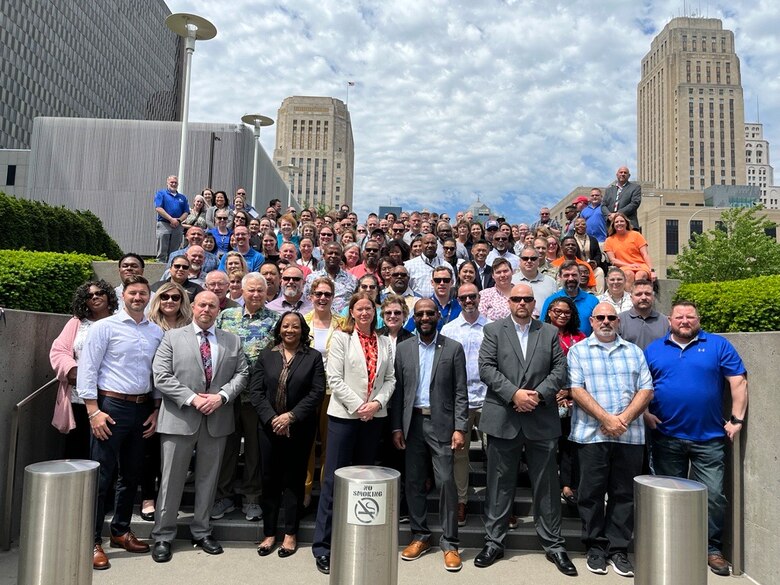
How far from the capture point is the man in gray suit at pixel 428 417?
16.4 feet

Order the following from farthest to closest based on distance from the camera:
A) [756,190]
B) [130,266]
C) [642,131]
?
[642,131]
[756,190]
[130,266]

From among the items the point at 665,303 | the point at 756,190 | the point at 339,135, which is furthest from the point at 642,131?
the point at 665,303

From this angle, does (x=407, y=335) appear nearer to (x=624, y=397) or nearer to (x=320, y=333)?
(x=320, y=333)

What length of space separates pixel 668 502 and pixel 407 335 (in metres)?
2.75

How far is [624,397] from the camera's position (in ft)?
16.1

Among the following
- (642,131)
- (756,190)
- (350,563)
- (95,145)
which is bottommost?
(350,563)

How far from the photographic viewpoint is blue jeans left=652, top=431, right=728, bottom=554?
16.3 feet

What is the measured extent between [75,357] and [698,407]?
561cm

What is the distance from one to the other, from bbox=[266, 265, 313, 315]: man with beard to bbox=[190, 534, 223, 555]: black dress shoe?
2.29m

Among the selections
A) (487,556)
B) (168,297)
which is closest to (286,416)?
(168,297)

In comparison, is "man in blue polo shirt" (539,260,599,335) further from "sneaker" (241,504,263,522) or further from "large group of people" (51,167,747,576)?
"sneaker" (241,504,263,522)

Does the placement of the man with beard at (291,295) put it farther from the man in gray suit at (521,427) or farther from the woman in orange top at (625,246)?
the woman in orange top at (625,246)

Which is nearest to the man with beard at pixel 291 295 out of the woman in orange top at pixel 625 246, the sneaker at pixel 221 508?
the sneaker at pixel 221 508

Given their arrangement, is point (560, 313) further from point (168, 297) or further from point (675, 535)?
point (168, 297)
